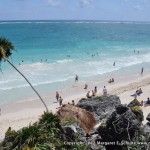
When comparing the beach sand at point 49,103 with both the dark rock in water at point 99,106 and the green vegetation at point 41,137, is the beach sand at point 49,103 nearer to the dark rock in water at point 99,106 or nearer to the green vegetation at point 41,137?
the dark rock in water at point 99,106

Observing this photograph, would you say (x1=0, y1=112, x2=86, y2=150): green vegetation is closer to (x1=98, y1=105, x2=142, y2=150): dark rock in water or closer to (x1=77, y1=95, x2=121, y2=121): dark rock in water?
(x1=98, y1=105, x2=142, y2=150): dark rock in water

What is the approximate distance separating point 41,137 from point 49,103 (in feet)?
73.8

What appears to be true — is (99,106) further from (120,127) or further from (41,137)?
(41,137)

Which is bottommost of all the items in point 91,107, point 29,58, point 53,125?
point 53,125

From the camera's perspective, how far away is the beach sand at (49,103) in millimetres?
29109

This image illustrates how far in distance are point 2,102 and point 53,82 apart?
10060 millimetres

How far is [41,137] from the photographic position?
12633 millimetres

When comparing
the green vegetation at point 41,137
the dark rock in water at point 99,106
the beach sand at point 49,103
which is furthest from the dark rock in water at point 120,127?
the dark rock in water at point 99,106

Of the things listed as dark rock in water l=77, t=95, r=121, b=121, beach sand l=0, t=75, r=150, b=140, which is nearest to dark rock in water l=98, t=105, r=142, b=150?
beach sand l=0, t=75, r=150, b=140

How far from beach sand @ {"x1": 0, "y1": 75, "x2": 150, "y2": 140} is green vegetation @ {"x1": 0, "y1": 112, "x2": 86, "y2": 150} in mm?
11019

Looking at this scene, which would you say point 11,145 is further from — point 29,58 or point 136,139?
point 29,58

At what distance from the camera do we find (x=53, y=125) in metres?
13.9

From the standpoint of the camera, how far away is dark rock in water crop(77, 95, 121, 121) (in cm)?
2527

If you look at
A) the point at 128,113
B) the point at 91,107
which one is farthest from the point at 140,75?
the point at 128,113
